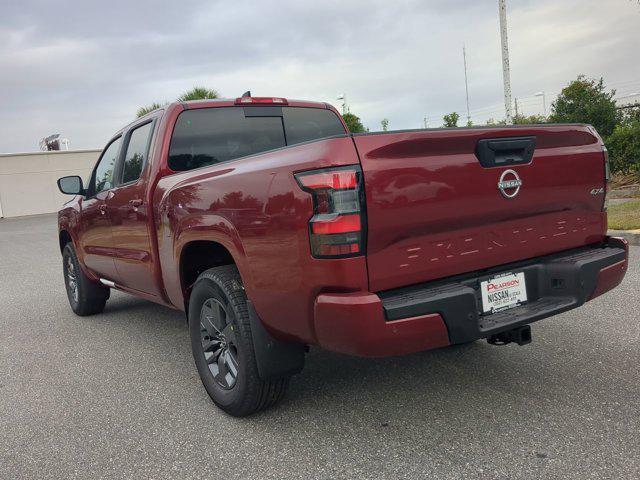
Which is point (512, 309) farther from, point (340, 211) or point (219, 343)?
point (219, 343)

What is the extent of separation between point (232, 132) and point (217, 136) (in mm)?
116

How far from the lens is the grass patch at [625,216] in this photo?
814 centimetres

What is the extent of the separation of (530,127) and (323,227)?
129cm

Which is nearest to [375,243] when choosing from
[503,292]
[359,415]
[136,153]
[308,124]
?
[503,292]

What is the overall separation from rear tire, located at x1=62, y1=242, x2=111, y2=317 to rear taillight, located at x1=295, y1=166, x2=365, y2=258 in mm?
4297

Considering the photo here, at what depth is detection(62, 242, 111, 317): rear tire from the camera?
595 centimetres

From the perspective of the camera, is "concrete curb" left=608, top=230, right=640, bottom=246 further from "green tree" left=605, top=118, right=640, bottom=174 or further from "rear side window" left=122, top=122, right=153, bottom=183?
"rear side window" left=122, top=122, right=153, bottom=183

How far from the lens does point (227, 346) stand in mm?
3238

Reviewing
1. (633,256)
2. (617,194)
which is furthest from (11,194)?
(633,256)

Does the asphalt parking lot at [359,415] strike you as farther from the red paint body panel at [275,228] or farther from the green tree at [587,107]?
the green tree at [587,107]

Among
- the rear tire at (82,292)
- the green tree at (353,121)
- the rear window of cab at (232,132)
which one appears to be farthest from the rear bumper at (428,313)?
the green tree at (353,121)

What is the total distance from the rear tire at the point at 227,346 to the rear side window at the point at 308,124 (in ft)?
4.81

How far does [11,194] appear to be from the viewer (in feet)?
119

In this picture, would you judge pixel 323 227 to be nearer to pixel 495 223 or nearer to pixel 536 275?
pixel 495 223
